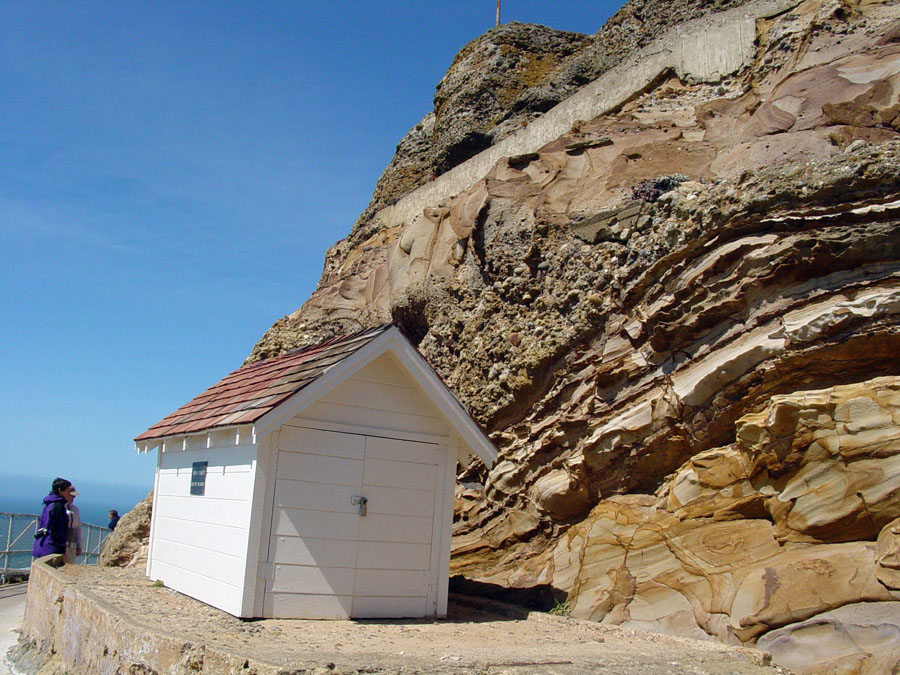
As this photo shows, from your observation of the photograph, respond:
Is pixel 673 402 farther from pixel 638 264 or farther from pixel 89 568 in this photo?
pixel 89 568

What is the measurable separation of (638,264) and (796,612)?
626 cm

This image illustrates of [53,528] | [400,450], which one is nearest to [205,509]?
[400,450]

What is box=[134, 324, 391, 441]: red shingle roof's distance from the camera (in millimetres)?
8852

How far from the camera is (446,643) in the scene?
25.1 feet

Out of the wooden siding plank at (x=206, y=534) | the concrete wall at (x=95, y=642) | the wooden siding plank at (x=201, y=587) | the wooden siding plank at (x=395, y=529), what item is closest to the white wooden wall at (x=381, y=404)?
the wooden siding plank at (x=395, y=529)

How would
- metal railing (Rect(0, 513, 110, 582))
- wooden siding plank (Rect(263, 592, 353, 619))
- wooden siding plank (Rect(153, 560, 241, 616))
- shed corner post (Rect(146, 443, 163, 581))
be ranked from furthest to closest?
metal railing (Rect(0, 513, 110, 582)) < shed corner post (Rect(146, 443, 163, 581)) < wooden siding plank (Rect(153, 560, 241, 616)) < wooden siding plank (Rect(263, 592, 353, 619))

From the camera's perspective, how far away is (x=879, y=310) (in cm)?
883

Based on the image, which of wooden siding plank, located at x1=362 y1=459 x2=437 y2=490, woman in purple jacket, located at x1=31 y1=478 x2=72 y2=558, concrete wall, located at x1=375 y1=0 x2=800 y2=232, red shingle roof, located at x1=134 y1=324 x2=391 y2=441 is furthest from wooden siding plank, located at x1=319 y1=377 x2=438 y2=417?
concrete wall, located at x1=375 y1=0 x2=800 y2=232

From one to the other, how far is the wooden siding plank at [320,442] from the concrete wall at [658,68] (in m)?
11.2

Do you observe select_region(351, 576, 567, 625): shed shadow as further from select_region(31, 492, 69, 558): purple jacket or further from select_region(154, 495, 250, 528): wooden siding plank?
select_region(31, 492, 69, 558): purple jacket

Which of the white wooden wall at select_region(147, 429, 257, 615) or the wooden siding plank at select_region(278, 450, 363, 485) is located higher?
the wooden siding plank at select_region(278, 450, 363, 485)

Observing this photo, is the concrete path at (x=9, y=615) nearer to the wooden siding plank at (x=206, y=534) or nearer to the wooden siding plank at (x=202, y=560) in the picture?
the wooden siding plank at (x=202, y=560)

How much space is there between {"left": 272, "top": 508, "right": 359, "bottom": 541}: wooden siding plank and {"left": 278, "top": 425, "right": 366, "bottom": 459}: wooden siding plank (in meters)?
0.68

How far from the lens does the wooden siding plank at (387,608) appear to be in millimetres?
8930
